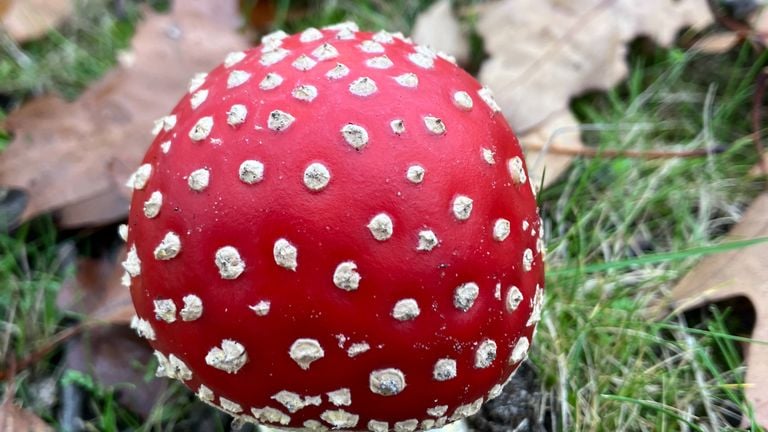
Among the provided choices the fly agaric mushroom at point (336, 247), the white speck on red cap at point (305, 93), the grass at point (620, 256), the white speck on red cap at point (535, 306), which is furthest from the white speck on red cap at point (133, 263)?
the white speck on red cap at point (535, 306)

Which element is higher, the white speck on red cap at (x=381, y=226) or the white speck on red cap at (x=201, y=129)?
the white speck on red cap at (x=201, y=129)

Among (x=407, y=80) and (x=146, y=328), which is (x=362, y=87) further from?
(x=146, y=328)

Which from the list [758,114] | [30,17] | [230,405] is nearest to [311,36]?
[230,405]

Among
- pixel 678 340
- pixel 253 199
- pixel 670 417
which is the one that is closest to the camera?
pixel 253 199

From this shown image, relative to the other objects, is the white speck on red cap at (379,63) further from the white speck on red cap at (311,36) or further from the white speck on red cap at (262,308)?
the white speck on red cap at (262,308)

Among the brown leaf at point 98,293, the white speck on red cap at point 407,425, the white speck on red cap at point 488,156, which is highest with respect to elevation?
the white speck on red cap at point 488,156

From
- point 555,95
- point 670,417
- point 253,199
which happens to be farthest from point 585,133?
point 253,199

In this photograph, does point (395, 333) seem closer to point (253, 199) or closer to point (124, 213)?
point (253, 199)
